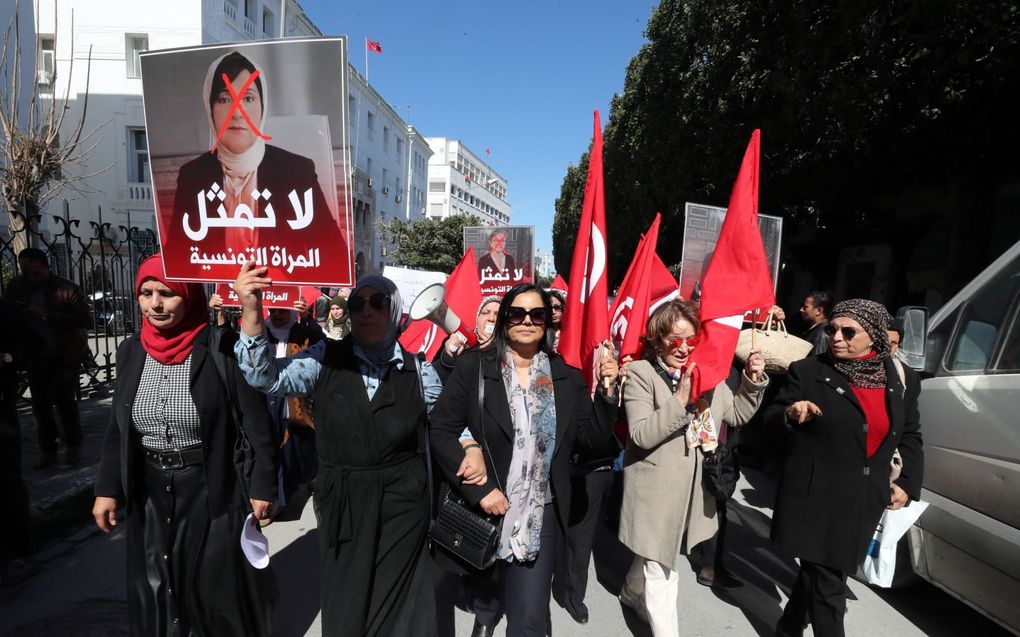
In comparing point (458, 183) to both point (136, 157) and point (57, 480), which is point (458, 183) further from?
point (57, 480)

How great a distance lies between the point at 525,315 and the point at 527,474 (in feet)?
2.26

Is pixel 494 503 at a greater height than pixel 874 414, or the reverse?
pixel 874 414

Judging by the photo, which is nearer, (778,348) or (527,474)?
(527,474)

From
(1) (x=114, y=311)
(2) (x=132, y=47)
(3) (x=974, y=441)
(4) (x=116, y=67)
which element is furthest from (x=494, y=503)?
(2) (x=132, y=47)

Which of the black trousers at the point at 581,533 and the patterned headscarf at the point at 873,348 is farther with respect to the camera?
the black trousers at the point at 581,533

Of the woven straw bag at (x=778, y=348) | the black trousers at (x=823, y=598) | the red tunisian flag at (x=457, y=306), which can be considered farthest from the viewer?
the red tunisian flag at (x=457, y=306)

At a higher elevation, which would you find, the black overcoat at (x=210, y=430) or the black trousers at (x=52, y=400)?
the black overcoat at (x=210, y=430)

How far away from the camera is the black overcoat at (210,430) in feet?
7.48

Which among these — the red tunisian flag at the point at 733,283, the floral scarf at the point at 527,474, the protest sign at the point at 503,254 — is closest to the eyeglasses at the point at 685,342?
the red tunisian flag at the point at 733,283

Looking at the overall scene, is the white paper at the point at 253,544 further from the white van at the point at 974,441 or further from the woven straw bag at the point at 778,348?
the white van at the point at 974,441

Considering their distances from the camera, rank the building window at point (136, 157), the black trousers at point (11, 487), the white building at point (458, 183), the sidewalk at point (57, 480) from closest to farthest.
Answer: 1. the black trousers at point (11, 487)
2. the sidewalk at point (57, 480)
3. the building window at point (136, 157)
4. the white building at point (458, 183)

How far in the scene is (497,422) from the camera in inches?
96.2

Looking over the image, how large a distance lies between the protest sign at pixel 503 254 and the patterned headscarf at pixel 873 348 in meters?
4.91

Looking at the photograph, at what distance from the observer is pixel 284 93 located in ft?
7.07
